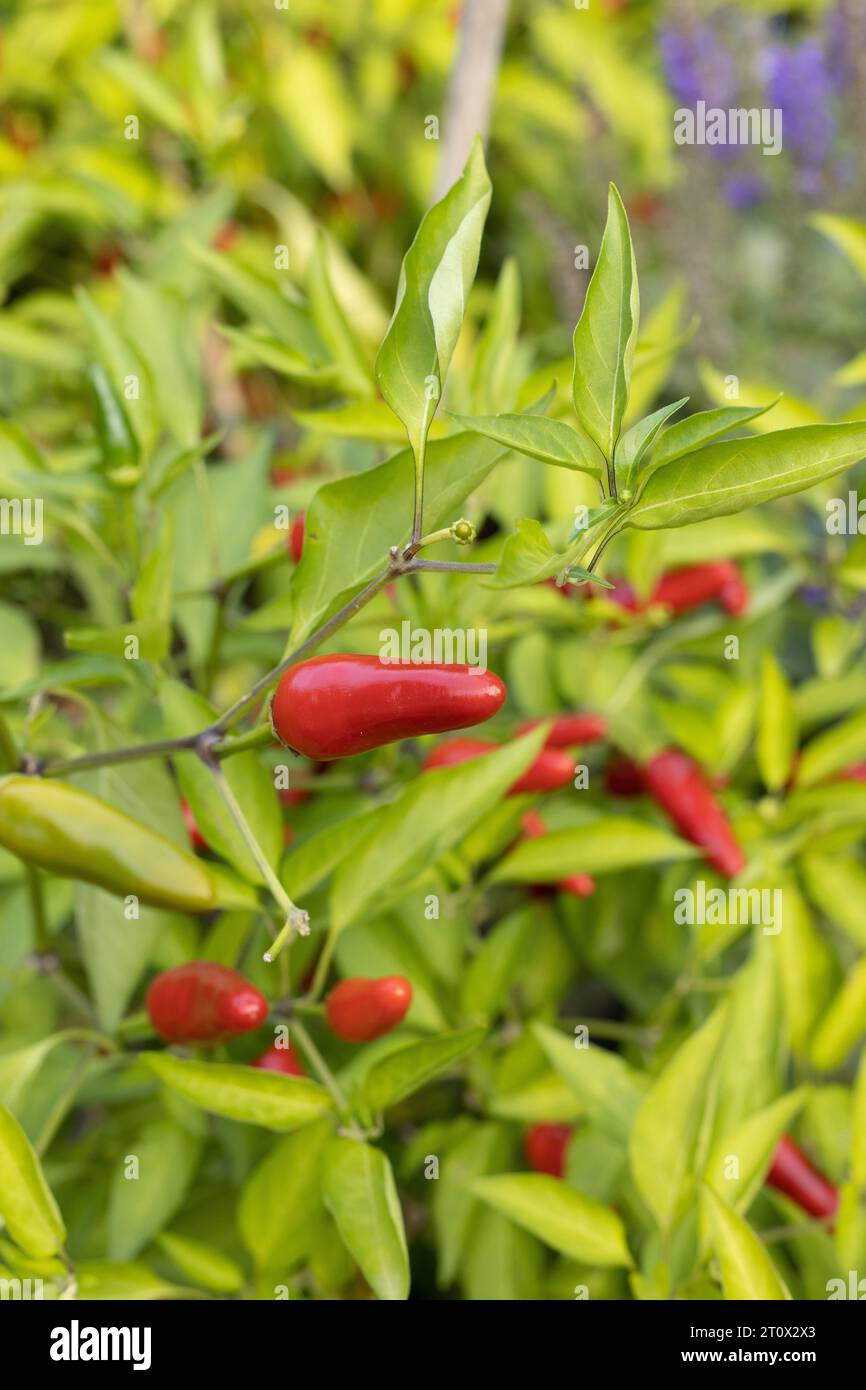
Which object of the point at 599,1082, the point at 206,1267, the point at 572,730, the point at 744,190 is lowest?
the point at 206,1267

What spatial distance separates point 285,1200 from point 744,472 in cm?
53

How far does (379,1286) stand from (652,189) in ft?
Answer: 6.10

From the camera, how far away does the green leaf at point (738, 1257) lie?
652 millimetres

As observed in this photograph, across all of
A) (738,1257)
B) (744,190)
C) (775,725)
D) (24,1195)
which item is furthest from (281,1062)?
(744,190)

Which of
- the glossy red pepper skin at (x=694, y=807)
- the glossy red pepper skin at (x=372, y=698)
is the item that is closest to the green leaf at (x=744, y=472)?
the glossy red pepper skin at (x=372, y=698)

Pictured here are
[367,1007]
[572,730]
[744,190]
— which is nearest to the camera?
[367,1007]

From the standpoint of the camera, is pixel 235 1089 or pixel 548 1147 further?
pixel 548 1147

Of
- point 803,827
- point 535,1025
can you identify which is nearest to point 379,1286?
point 535,1025

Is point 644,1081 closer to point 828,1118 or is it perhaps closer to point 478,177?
point 828,1118

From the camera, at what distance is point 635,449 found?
0.50 metres

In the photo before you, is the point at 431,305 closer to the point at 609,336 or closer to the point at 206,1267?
the point at 609,336

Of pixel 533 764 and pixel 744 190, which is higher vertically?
pixel 744 190

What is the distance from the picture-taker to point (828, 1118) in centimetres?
89

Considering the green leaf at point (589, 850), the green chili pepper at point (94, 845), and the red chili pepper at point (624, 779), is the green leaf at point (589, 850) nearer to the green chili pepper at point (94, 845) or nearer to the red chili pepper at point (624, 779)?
the red chili pepper at point (624, 779)
